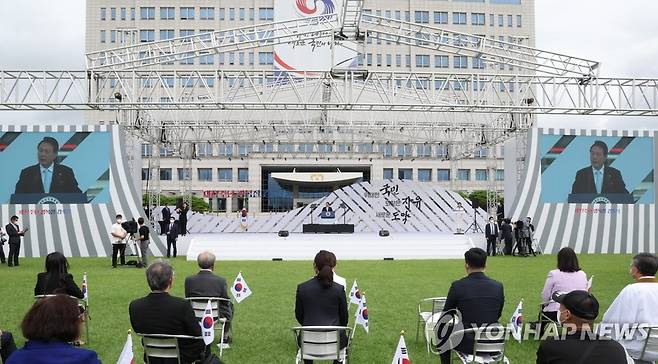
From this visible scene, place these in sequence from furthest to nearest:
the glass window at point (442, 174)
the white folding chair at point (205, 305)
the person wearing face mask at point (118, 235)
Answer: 1. the glass window at point (442, 174)
2. the person wearing face mask at point (118, 235)
3. the white folding chair at point (205, 305)

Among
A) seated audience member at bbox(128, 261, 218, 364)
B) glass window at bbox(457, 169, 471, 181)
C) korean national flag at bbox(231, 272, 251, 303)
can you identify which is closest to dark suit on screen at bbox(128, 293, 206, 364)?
seated audience member at bbox(128, 261, 218, 364)

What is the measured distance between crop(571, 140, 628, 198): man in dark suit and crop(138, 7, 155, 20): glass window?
55.2 m

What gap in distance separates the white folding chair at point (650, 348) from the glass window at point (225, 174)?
190 feet

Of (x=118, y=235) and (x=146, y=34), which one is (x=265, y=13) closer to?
(x=146, y=34)

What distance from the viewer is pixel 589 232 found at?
21703 mm

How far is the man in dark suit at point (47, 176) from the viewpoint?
65.2 ft

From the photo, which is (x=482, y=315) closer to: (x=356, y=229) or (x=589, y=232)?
(x=589, y=232)

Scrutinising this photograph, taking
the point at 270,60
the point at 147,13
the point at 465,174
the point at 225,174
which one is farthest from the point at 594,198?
the point at 147,13

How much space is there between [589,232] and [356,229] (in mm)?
11410

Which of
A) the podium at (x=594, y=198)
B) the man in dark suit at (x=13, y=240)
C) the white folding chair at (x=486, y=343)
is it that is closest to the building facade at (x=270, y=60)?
the podium at (x=594, y=198)

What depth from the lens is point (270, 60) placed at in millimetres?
66438

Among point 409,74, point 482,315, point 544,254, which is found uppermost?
point 409,74

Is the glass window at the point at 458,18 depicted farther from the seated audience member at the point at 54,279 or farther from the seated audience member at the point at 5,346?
the seated audience member at the point at 5,346

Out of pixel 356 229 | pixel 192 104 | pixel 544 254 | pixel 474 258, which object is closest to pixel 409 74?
pixel 192 104
